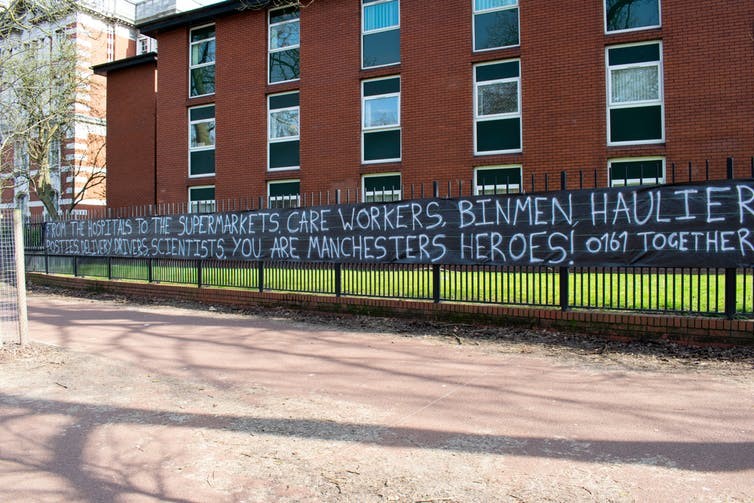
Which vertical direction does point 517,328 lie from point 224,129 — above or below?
below

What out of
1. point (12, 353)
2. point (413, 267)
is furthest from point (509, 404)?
point (12, 353)

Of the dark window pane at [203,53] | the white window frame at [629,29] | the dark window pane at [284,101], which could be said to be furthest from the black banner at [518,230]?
the dark window pane at [203,53]

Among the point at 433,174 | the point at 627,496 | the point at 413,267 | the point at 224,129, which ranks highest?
the point at 224,129

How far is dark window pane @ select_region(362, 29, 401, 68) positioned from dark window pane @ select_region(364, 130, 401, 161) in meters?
2.14

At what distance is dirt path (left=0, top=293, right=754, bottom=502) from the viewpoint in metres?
3.41

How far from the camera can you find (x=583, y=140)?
14312 millimetres

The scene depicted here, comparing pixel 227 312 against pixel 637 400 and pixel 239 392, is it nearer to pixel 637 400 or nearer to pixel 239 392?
pixel 239 392

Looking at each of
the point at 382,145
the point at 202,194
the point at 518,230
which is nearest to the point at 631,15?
the point at 382,145

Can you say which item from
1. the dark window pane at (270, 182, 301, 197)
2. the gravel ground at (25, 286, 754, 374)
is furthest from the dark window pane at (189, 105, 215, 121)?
the gravel ground at (25, 286, 754, 374)

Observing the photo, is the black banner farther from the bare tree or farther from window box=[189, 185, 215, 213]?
window box=[189, 185, 215, 213]

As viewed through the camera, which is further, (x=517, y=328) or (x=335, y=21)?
(x=335, y=21)

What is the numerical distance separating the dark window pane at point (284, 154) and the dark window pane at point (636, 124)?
9328 millimetres

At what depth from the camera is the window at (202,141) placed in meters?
20.0

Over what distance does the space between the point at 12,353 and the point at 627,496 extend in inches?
274
